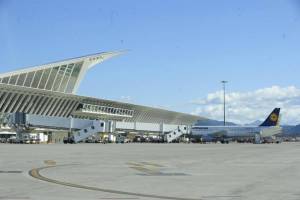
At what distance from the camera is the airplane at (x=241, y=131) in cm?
14600

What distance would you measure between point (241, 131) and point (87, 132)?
56504mm

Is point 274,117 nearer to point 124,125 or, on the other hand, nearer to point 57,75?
point 124,125

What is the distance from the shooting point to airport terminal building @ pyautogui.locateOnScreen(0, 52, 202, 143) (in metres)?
128

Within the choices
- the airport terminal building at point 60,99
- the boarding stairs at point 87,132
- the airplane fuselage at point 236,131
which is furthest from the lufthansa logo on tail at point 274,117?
the boarding stairs at point 87,132

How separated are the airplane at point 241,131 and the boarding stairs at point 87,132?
45.4 meters

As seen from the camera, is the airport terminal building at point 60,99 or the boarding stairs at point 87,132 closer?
the boarding stairs at point 87,132

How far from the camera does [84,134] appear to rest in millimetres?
107000

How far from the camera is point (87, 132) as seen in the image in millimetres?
107750

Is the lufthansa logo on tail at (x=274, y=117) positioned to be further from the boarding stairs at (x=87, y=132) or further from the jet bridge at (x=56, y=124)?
the boarding stairs at (x=87, y=132)

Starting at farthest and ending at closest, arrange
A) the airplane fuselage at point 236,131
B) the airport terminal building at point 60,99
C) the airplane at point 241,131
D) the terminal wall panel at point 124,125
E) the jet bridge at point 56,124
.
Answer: the airplane at point 241,131 → the airplane fuselage at point 236,131 → the terminal wall panel at point 124,125 → the airport terminal building at point 60,99 → the jet bridge at point 56,124

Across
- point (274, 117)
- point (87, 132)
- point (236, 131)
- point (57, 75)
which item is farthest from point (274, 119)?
point (87, 132)

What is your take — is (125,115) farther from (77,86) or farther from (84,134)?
(84,134)
